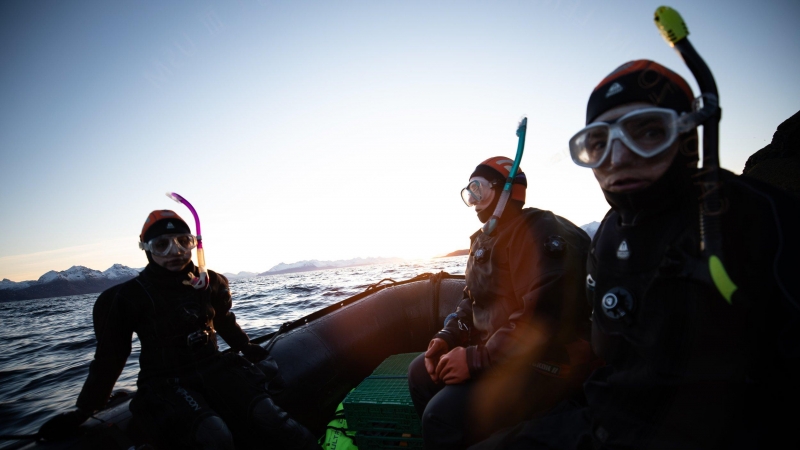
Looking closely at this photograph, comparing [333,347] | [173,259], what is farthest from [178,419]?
[333,347]

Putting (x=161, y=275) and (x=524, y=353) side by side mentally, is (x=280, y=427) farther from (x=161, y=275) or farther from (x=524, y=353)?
(x=524, y=353)

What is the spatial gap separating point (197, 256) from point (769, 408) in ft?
12.7

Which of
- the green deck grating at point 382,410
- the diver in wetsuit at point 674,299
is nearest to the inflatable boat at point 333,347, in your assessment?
the green deck grating at point 382,410

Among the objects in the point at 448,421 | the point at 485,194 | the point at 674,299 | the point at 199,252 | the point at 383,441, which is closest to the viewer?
the point at 674,299

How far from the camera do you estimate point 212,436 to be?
244cm

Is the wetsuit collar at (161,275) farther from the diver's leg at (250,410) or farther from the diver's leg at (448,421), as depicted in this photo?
the diver's leg at (448,421)

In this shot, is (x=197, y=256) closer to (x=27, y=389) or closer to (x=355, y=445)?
(x=355, y=445)

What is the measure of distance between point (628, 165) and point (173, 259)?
137 inches

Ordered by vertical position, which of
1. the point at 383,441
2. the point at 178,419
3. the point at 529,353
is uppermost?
the point at 529,353

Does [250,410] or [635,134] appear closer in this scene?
[635,134]

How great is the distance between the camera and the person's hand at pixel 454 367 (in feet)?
6.85

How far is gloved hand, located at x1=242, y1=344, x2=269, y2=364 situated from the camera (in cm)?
336

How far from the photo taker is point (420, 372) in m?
2.56

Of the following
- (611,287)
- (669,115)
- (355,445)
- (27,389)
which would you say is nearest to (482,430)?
(611,287)
